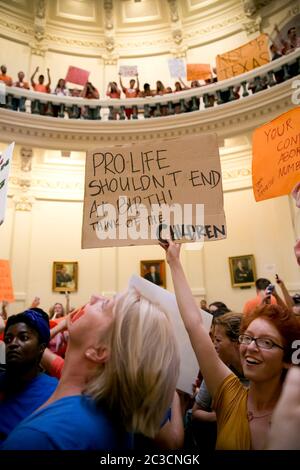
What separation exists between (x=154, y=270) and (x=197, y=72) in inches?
249

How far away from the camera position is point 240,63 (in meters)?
9.91

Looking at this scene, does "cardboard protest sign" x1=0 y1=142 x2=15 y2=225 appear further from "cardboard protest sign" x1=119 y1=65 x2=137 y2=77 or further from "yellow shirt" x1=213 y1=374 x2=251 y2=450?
"cardboard protest sign" x1=119 y1=65 x2=137 y2=77

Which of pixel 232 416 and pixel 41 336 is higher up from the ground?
pixel 41 336

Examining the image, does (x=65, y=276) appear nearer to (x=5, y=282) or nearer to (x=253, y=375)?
(x=5, y=282)

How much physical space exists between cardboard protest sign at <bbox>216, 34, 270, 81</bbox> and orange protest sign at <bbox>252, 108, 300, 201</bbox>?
7146 mm

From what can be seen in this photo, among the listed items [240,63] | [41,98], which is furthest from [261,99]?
[41,98]

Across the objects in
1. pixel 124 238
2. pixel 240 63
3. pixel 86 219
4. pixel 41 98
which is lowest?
pixel 124 238

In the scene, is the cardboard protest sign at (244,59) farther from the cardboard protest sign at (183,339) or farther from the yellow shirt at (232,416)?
the yellow shirt at (232,416)

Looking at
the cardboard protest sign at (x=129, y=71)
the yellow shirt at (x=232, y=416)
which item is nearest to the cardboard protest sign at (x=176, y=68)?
the cardboard protest sign at (x=129, y=71)

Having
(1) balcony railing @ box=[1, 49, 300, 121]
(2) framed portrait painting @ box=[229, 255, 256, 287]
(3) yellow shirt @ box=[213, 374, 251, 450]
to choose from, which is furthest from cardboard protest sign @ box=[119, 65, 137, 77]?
(3) yellow shirt @ box=[213, 374, 251, 450]

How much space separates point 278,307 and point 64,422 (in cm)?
105

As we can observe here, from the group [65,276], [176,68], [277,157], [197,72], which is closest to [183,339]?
[277,157]

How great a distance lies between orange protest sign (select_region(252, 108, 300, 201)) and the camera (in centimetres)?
340
